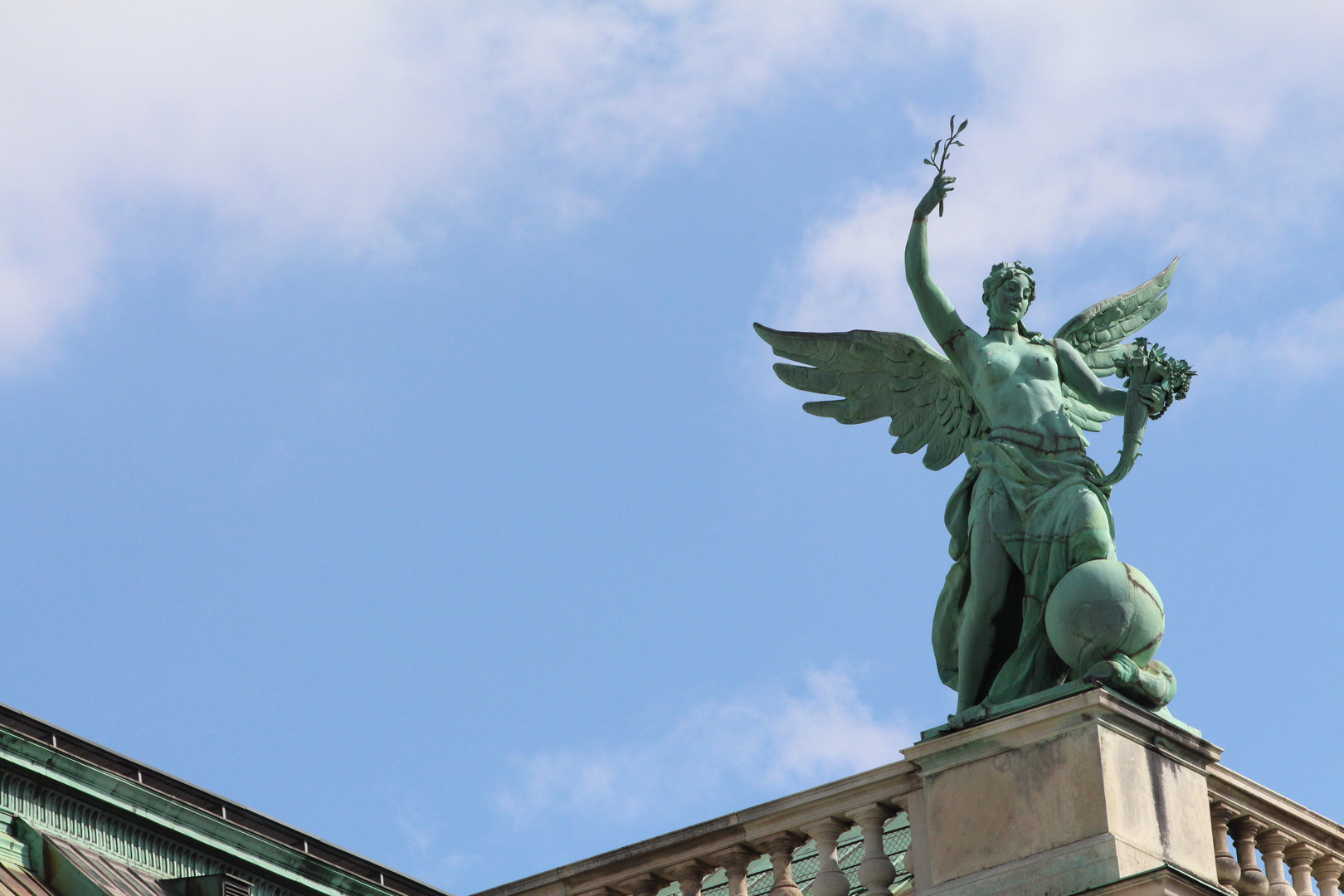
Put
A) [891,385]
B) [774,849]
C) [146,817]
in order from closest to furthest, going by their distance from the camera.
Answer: [774,849]
[891,385]
[146,817]

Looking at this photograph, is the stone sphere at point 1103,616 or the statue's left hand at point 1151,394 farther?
the statue's left hand at point 1151,394

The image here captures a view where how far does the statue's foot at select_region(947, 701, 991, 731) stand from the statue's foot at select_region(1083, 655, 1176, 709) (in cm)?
60

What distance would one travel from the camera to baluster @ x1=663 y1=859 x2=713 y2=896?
13.7m

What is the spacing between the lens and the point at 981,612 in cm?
1385

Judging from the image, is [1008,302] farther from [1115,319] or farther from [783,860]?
[783,860]

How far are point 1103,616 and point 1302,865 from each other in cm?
210

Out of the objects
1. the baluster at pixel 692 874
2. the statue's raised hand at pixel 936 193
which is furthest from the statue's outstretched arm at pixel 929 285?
the baluster at pixel 692 874

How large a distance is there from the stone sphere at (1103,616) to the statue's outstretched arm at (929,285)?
2126 millimetres

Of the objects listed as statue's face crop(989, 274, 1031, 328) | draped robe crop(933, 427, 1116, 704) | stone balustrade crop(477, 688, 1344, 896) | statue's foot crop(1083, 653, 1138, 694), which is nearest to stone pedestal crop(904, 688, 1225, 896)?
stone balustrade crop(477, 688, 1344, 896)

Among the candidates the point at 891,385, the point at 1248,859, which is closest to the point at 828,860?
the point at 1248,859

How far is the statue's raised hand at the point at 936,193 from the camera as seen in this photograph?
14.7m

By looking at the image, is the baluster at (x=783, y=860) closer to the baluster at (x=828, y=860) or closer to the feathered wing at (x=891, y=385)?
the baluster at (x=828, y=860)

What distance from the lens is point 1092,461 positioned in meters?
14.0

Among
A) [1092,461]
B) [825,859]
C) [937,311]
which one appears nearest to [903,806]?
[825,859]
